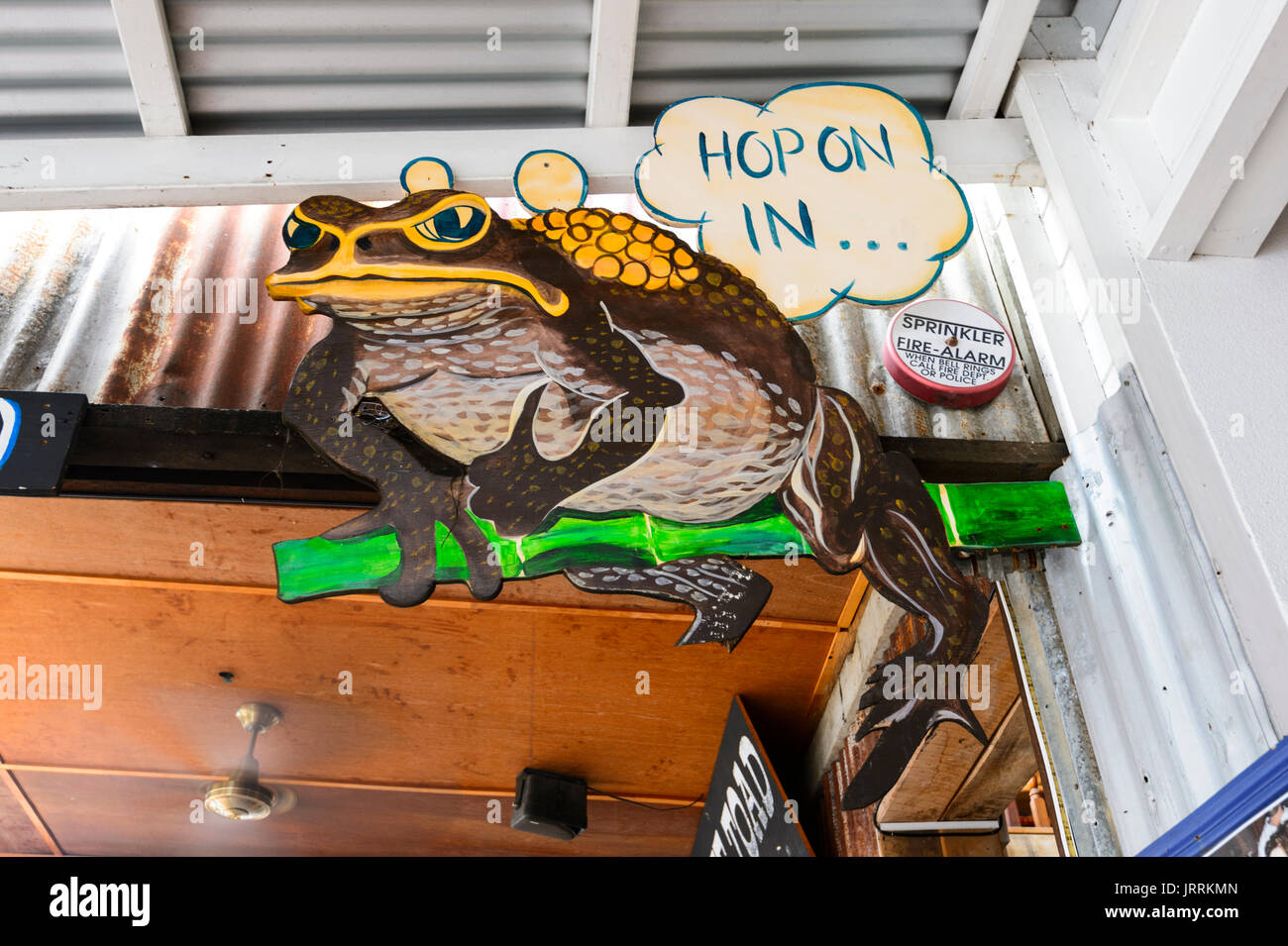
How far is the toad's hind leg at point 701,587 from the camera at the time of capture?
8.27 ft

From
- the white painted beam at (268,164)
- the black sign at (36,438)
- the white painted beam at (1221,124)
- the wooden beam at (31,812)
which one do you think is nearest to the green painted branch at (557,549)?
the black sign at (36,438)

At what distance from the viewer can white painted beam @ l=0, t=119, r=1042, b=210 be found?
316 cm

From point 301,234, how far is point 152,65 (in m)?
0.83

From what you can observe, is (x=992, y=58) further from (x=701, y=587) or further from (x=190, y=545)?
(x=190, y=545)

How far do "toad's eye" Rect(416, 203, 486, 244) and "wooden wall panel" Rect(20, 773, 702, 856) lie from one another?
301 cm

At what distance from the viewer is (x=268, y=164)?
3178 mm

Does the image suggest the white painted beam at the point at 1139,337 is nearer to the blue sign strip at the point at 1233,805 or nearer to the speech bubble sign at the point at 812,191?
the blue sign strip at the point at 1233,805

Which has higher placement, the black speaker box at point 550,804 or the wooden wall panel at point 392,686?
the wooden wall panel at point 392,686

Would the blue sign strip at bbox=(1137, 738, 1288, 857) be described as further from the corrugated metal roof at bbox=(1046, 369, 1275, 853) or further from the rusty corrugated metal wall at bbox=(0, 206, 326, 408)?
the rusty corrugated metal wall at bbox=(0, 206, 326, 408)

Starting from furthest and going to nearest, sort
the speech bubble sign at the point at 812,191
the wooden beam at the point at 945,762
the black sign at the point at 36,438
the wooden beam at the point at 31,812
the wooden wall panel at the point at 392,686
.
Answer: the wooden beam at the point at 31,812
the wooden wall panel at the point at 392,686
the wooden beam at the point at 945,762
the speech bubble sign at the point at 812,191
the black sign at the point at 36,438

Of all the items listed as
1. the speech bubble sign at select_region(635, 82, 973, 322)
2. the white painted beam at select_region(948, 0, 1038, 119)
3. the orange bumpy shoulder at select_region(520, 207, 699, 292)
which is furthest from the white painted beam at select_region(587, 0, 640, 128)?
the white painted beam at select_region(948, 0, 1038, 119)

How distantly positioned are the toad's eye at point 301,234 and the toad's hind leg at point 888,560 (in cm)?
145

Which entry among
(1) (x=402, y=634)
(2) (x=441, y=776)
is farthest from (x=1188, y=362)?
(2) (x=441, y=776)

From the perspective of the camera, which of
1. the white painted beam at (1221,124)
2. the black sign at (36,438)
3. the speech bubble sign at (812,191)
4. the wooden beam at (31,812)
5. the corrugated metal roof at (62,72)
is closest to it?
the white painted beam at (1221,124)
